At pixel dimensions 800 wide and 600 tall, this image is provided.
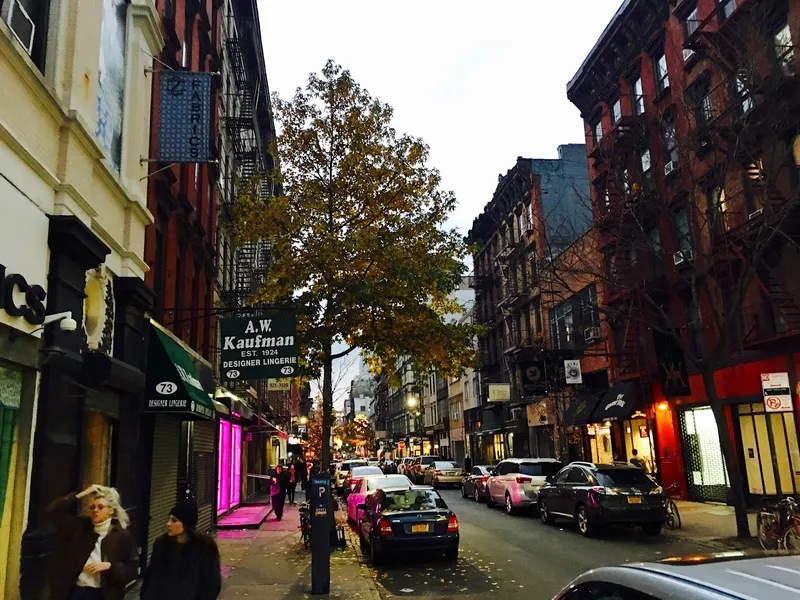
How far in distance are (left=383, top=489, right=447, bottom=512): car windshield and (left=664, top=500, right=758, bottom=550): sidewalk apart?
582 centimetres

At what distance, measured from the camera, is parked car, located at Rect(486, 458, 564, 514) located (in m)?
21.2

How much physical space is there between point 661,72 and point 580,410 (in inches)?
574

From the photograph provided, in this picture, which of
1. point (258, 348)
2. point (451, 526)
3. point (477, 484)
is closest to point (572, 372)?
point (477, 484)

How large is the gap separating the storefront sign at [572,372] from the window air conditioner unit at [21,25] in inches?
984

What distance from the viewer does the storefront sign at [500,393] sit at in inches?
1614

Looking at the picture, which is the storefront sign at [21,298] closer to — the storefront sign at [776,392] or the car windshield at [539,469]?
the storefront sign at [776,392]

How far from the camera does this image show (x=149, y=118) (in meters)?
12.4

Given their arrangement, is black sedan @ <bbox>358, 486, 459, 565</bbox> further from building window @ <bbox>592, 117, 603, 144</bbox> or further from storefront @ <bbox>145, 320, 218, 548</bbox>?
building window @ <bbox>592, 117, 603, 144</bbox>

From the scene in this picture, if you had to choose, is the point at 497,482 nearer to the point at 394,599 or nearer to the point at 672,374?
the point at 672,374

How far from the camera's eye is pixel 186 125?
11.9 m

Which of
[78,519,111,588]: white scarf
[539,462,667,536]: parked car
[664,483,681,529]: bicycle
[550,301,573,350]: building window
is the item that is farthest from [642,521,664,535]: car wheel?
[550,301,573,350]: building window

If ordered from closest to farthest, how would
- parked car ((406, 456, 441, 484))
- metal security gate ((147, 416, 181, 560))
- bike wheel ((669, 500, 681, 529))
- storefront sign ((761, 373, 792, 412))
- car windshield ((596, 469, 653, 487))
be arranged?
metal security gate ((147, 416, 181, 560))
storefront sign ((761, 373, 792, 412))
car windshield ((596, 469, 653, 487))
bike wheel ((669, 500, 681, 529))
parked car ((406, 456, 441, 484))

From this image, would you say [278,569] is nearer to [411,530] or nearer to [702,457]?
[411,530]

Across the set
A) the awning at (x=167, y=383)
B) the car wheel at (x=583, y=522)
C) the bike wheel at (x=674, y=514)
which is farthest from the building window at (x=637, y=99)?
the awning at (x=167, y=383)
